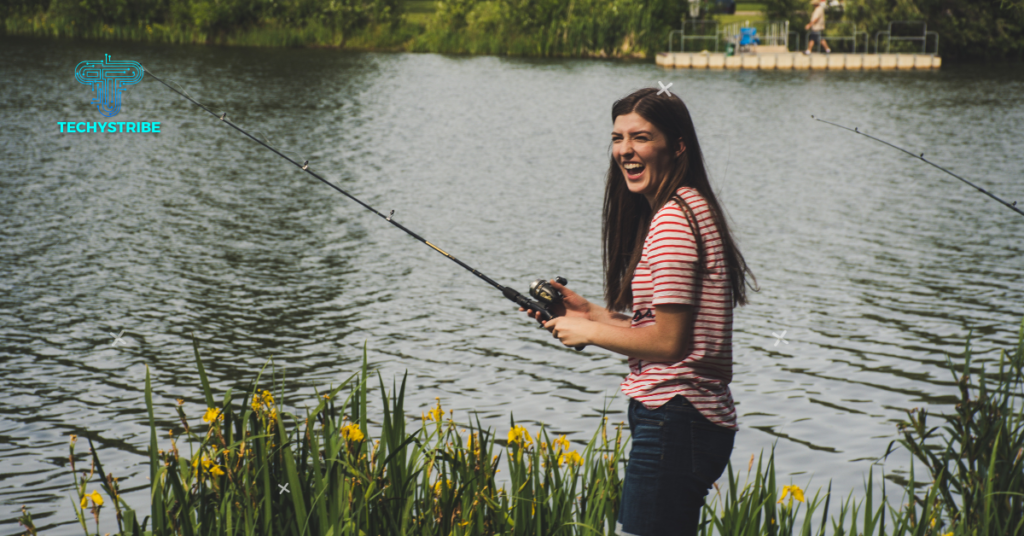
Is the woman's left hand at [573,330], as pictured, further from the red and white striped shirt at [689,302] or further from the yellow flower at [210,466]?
the yellow flower at [210,466]

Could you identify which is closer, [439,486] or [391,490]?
[391,490]

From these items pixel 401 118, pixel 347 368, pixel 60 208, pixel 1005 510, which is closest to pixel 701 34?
pixel 401 118

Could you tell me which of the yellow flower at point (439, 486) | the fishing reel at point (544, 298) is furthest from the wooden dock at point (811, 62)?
the fishing reel at point (544, 298)

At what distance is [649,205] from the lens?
10.1ft

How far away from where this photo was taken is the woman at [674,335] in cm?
264

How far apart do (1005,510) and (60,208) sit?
41.3ft

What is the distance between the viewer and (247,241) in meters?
12.2

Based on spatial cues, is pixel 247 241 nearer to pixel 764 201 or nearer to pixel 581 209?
pixel 581 209

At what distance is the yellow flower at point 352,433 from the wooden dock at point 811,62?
34.1 m

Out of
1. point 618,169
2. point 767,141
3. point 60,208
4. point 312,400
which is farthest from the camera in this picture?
point 767,141

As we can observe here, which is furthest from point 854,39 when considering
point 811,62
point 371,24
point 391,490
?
point 391,490

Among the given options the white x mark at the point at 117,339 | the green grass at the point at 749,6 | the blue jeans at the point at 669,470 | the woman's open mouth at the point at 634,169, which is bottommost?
the white x mark at the point at 117,339

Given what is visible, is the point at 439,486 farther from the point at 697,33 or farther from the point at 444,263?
the point at 697,33

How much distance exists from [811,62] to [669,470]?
3573 centimetres
